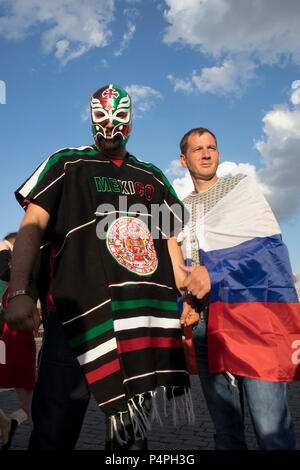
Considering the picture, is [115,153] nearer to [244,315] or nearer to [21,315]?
[21,315]

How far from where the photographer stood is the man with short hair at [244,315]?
2.44 m

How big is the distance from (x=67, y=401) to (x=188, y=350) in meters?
1.08

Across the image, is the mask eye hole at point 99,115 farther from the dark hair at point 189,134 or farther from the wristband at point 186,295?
the wristband at point 186,295

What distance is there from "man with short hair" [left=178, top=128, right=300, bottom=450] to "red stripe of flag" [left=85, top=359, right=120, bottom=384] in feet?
2.07

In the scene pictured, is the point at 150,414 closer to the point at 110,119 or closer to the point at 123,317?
the point at 123,317

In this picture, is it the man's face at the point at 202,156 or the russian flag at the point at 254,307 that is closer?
the russian flag at the point at 254,307

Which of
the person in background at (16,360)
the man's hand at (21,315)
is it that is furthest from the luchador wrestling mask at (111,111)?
the person in background at (16,360)

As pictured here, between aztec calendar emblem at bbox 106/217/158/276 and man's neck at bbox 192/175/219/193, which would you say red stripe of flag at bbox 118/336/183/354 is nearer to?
aztec calendar emblem at bbox 106/217/158/276

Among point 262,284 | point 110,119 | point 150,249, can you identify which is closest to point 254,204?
point 262,284

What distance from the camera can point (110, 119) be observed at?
2496 millimetres

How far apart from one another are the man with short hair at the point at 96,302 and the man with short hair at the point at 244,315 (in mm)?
309

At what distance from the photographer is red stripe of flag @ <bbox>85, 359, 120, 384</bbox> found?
6.87ft

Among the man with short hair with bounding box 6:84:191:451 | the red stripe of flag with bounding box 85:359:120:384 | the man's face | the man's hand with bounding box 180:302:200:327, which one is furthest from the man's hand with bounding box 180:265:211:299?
the man's face
